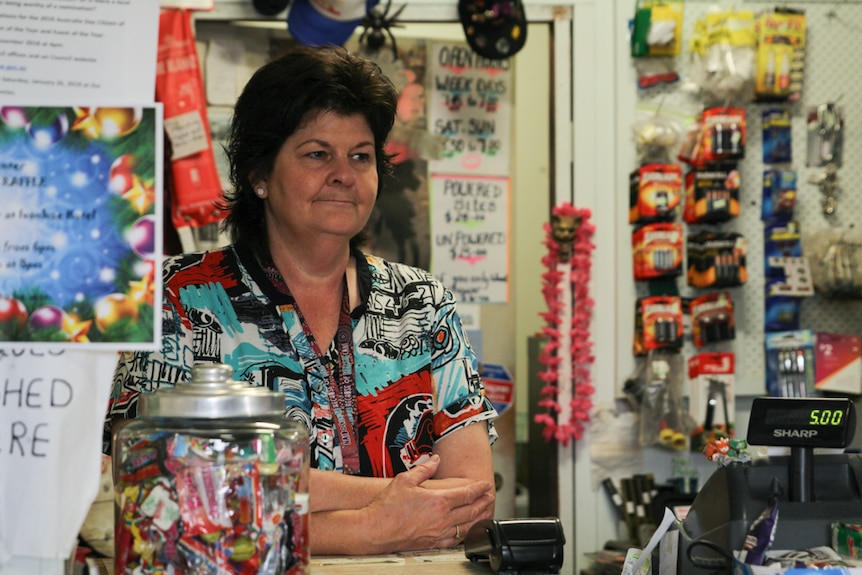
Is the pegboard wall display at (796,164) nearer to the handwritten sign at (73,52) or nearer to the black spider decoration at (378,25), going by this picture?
the black spider decoration at (378,25)

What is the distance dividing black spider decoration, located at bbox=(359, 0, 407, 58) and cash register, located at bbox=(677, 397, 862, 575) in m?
2.85

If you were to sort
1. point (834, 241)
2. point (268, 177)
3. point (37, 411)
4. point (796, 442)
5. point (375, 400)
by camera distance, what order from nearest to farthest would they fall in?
point (37, 411) < point (796, 442) < point (375, 400) < point (268, 177) < point (834, 241)

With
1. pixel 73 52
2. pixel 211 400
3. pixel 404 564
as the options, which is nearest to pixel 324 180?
pixel 404 564

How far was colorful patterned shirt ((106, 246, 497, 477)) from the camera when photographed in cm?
234

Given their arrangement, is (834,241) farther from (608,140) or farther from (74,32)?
(74,32)

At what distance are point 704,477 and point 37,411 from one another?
3.35m

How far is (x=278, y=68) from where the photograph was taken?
8.48 feet

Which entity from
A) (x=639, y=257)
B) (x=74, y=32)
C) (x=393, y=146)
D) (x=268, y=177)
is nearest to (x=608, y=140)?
(x=639, y=257)

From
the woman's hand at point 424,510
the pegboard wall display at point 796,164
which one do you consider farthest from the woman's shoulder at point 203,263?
the pegboard wall display at point 796,164

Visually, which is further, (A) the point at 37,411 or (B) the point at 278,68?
(B) the point at 278,68

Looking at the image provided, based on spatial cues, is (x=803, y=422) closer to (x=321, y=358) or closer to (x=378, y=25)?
(x=321, y=358)

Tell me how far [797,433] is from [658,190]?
258 centimetres

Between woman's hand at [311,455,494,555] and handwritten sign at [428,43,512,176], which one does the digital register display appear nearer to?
woman's hand at [311,455,494,555]

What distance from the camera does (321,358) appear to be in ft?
7.98
